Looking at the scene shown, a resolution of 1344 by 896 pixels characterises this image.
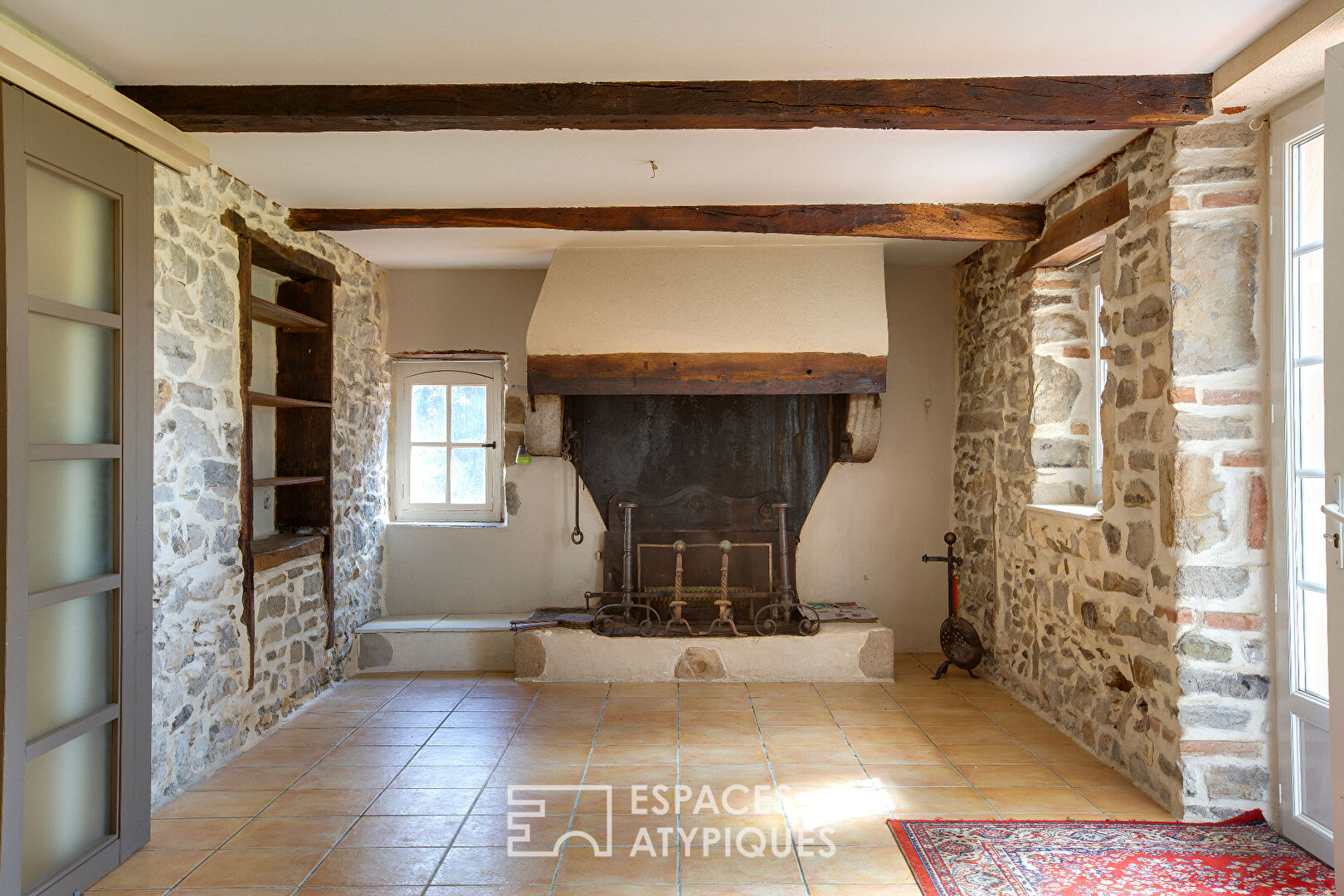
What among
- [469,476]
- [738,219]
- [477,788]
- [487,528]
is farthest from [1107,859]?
[469,476]

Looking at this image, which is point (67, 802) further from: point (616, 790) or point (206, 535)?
point (616, 790)

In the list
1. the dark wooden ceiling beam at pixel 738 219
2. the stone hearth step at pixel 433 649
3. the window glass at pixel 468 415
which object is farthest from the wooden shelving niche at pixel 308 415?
the window glass at pixel 468 415

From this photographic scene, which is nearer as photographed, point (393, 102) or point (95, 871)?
point (95, 871)

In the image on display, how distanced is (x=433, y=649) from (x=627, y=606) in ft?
3.86

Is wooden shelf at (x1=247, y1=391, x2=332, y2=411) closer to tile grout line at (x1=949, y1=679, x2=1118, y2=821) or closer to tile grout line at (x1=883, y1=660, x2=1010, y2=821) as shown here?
tile grout line at (x1=883, y1=660, x2=1010, y2=821)

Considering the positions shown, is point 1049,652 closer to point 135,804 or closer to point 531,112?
point 531,112

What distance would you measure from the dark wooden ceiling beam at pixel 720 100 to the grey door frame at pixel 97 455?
1.47ft

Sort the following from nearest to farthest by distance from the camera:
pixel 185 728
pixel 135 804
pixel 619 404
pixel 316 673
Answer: pixel 135 804, pixel 185 728, pixel 316 673, pixel 619 404

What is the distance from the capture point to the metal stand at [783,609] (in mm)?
4969

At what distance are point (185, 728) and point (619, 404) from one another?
9.84 ft

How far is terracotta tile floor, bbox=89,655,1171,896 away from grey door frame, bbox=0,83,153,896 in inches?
10.3

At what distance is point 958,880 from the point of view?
2.58 m

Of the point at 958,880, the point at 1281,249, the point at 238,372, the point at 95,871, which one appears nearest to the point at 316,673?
the point at 238,372

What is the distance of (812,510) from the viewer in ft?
18.3
